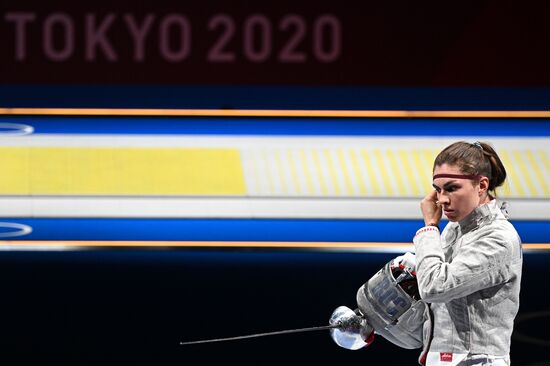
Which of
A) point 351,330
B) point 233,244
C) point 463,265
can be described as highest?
point 463,265

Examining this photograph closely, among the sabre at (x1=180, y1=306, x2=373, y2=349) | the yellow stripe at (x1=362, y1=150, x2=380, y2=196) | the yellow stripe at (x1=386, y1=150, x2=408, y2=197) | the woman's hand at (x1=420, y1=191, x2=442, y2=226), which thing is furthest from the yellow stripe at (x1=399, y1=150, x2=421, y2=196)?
the woman's hand at (x1=420, y1=191, x2=442, y2=226)

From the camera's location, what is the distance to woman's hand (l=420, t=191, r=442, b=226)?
287cm

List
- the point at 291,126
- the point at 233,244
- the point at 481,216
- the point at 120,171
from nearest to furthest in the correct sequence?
the point at 481,216
the point at 233,244
the point at 120,171
the point at 291,126

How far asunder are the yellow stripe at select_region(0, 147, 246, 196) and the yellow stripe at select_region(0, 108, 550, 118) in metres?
0.16

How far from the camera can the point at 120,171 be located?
15.8ft

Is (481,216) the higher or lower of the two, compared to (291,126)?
lower

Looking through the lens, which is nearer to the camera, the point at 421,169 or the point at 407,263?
the point at 407,263

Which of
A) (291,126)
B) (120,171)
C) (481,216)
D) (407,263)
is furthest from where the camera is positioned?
(291,126)

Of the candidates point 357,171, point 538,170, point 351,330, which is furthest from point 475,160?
point 538,170

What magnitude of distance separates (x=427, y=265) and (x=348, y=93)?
2.17 m

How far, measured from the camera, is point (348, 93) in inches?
191

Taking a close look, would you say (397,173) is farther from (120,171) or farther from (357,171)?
(120,171)

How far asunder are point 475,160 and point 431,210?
0.18 m

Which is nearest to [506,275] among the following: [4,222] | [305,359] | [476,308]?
[476,308]
